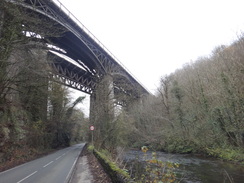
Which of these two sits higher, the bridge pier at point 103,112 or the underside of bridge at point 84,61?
the underside of bridge at point 84,61

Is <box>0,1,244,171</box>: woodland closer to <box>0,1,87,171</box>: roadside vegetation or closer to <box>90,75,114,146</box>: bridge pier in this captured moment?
<box>0,1,87,171</box>: roadside vegetation

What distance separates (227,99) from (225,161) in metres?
4.85

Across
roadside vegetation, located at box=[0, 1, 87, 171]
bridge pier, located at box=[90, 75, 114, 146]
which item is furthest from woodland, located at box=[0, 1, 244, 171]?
bridge pier, located at box=[90, 75, 114, 146]

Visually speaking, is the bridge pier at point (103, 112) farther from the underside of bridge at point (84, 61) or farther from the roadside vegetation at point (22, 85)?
the roadside vegetation at point (22, 85)

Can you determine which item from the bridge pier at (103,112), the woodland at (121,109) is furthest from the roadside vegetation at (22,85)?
the bridge pier at (103,112)

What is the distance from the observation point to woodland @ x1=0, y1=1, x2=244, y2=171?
9.57 m

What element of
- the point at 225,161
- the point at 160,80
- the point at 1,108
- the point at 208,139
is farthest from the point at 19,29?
the point at 160,80

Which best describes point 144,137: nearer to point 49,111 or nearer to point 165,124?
point 165,124

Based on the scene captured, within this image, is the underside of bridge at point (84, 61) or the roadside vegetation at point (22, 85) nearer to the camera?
the roadside vegetation at point (22, 85)

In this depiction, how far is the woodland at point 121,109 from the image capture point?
9.57 m

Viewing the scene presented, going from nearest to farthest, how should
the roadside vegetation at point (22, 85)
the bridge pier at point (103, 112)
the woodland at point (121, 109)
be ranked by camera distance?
1. the roadside vegetation at point (22, 85)
2. the woodland at point (121, 109)
3. the bridge pier at point (103, 112)

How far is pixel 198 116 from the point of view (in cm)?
1912

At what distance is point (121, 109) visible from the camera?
58.8ft

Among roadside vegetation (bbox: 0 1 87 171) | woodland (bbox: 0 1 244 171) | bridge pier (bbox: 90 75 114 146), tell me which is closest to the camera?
roadside vegetation (bbox: 0 1 87 171)
